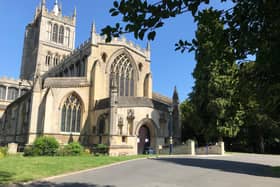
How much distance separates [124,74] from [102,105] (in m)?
6.99

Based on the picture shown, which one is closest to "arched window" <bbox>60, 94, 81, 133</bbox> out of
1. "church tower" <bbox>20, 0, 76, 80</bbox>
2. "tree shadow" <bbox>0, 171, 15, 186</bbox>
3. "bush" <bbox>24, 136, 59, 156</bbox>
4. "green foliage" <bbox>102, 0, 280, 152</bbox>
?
"bush" <bbox>24, 136, 59, 156</bbox>

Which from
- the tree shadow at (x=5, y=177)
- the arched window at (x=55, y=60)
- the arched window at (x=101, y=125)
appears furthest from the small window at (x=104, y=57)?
the arched window at (x=55, y=60)

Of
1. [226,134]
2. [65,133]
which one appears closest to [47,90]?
[65,133]

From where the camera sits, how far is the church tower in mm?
62656

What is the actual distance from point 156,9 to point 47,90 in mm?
28238

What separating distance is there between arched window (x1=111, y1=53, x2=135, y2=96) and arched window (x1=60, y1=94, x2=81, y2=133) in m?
5.97

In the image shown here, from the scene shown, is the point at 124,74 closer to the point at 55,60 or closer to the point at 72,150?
the point at 72,150

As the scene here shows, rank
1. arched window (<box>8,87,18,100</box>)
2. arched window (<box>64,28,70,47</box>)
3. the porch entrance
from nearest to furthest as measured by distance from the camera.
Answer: the porch entrance
arched window (<box>8,87,18,100</box>)
arched window (<box>64,28,70,47</box>)

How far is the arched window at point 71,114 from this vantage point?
99.3 feet

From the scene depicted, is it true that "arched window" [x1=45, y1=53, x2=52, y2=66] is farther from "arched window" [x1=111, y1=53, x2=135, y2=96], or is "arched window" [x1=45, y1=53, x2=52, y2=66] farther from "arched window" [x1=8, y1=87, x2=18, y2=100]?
"arched window" [x1=111, y1=53, x2=135, y2=96]

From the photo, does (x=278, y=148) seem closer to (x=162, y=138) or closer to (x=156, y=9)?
(x=162, y=138)

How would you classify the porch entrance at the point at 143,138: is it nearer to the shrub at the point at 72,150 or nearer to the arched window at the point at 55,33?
A: the shrub at the point at 72,150

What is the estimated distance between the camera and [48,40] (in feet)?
210

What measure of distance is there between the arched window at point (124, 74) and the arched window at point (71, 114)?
5.97 m
